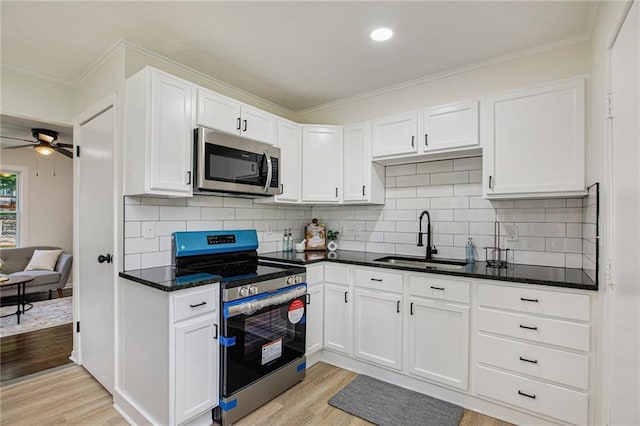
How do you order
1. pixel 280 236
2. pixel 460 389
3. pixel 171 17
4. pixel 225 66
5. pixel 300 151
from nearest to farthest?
pixel 171 17 < pixel 460 389 < pixel 225 66 < pixel 300 151 < pixel 280 236

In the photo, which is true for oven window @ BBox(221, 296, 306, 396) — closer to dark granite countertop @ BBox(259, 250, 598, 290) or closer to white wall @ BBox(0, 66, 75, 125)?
dark granite countertop @ BBox(259, 250, 598, 290)

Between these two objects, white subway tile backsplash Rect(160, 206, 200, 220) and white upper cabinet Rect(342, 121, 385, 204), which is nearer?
white subway tile backsplash Rect(160, 206, 200, 220)

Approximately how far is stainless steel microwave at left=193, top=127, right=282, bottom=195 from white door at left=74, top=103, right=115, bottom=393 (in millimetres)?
676

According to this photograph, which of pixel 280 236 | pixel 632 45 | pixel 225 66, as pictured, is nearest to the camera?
pixel 632 45

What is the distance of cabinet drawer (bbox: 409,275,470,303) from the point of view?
2.25 m

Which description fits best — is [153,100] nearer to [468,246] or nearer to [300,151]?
[300,151]

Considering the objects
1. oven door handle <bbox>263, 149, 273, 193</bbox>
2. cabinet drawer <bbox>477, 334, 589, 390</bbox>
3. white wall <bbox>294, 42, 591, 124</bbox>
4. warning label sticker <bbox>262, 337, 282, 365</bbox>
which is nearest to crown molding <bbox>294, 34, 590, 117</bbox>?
white wall <bbox>294, 42, 591, 124</bbox>

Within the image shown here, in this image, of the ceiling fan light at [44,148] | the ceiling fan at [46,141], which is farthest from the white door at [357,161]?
the ceiling fan light at [44,148]

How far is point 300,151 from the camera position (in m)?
→ 3.25

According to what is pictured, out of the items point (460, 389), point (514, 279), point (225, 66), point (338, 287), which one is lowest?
point (460, 389)

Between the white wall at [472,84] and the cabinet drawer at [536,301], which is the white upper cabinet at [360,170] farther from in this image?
the cabinet drawer at [536,301]

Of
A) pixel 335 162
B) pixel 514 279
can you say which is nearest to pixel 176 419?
pixel 514 279

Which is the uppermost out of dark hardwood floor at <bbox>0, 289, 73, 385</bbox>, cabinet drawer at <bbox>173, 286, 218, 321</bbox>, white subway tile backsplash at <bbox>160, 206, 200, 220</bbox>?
white subway tile backsplash at <bbox>160, 206, 200, 220</bbox>

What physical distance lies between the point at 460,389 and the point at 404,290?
75 centimetres
